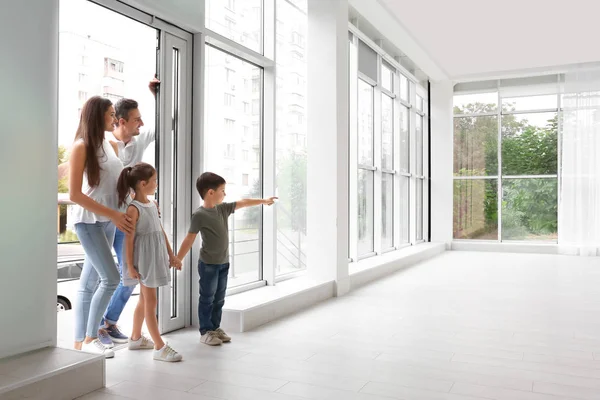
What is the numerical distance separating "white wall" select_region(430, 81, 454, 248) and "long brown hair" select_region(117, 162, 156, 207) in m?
9.14

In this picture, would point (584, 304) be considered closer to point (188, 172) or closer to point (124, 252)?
point (188, 172)

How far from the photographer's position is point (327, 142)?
18.5ft

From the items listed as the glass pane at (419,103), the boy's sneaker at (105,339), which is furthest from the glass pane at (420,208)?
the boy's sneaker at (105,339)

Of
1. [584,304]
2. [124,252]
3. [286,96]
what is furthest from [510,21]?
[124,252]

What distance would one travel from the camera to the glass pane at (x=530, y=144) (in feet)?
36.3

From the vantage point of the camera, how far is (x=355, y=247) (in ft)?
24.2

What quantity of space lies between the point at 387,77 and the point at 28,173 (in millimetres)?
7043

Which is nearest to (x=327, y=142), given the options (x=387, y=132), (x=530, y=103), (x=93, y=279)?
(x=93, y=279)

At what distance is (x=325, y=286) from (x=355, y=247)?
202 cm

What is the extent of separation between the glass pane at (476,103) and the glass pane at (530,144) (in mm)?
388

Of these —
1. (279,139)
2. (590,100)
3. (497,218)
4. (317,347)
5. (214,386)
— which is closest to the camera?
(214,386)

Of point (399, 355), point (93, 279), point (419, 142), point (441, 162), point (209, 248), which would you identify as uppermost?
point (419, 142)

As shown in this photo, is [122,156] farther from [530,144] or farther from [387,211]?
[530,144]

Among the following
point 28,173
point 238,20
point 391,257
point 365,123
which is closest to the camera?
point 28,173
